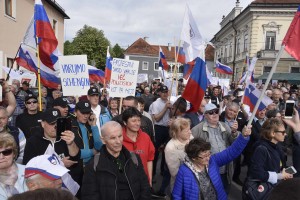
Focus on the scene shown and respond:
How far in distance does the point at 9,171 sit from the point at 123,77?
369 cm

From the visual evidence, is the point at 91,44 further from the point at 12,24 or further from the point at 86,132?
the point at 86,132

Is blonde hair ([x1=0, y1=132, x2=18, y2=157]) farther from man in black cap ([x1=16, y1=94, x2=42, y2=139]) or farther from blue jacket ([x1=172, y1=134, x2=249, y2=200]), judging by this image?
man in black cap ([x1=16, y1=94, x2=42, y2=139])

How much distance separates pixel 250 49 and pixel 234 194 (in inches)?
1342

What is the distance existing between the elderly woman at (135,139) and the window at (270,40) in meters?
36.2

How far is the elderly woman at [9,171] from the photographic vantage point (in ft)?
8.45

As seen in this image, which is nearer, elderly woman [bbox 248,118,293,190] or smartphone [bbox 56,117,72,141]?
smartphone [bbox 56,117,72,141]

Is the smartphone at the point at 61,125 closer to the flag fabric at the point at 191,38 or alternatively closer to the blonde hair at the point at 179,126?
the blonde hair at the point at 179,126

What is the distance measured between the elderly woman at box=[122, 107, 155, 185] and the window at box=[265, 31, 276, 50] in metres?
36.2

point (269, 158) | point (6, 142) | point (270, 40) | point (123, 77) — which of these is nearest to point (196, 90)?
point (123, 77)

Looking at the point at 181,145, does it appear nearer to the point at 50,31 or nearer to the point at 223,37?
the point at 50,31

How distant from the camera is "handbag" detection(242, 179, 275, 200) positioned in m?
3.43

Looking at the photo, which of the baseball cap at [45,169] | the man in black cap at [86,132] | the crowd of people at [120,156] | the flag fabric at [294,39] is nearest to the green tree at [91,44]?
the man in black cap at [86,132]

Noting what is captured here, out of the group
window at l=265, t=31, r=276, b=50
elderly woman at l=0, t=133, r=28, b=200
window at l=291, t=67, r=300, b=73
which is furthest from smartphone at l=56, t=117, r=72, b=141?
window at l=265, t=31, r=276, b=50

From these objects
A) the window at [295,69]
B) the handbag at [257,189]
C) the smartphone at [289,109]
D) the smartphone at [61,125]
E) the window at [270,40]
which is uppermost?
the window at [270,40]
